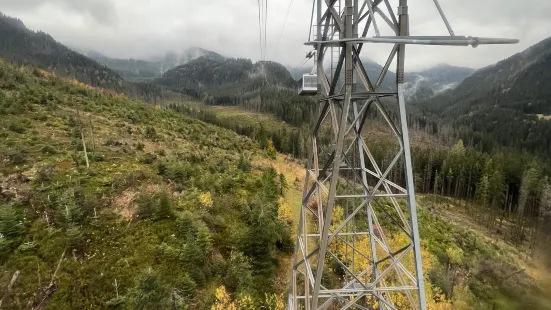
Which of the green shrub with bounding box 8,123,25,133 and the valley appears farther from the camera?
the green shrub with bounding box 8,123,25,133

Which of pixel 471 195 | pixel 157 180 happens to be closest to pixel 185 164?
pixel 157 180

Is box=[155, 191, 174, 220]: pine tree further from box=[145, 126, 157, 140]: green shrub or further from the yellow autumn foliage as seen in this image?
box=[145, 126, 157, 140]: green shrub

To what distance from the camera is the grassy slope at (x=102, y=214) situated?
17562mm

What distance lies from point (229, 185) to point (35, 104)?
107 feet

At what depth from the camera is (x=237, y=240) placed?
23.0 meters

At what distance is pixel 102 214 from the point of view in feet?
72.1

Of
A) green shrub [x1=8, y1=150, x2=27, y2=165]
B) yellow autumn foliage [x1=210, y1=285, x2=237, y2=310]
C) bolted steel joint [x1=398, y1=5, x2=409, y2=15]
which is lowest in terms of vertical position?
yellow autumn foliage [x1=210, y1=285, x2=237, y2=310]

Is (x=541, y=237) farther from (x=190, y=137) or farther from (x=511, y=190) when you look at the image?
(x=190, y=137)

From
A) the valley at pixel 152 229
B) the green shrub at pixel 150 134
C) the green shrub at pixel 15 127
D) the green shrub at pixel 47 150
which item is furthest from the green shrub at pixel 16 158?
the green shrub at pixel 150 134

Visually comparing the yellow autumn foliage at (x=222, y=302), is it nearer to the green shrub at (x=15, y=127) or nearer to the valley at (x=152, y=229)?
the valley at (x=152, y=229)

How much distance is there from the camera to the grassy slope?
17562 mm

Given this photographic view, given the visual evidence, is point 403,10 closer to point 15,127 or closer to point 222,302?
point 222,302

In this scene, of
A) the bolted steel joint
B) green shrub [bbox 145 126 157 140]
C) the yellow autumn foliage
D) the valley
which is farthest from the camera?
green shrub [bbox 145 126 157 140]

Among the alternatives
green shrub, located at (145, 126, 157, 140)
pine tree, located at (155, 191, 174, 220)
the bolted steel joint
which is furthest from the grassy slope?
the bolted steel joint
